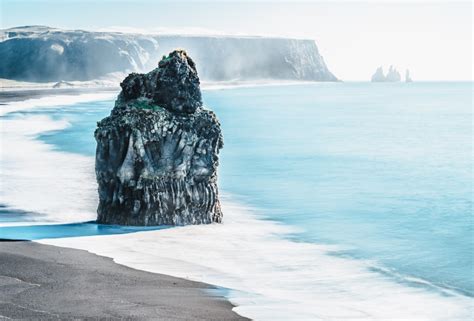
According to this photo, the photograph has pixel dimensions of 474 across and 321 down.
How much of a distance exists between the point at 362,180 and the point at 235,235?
12.7 metres

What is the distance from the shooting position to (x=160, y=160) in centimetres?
1294

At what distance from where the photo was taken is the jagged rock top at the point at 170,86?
13641 mm

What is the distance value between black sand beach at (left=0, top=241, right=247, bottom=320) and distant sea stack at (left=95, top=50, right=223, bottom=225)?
2573 mm

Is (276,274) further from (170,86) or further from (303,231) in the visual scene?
(170,86)

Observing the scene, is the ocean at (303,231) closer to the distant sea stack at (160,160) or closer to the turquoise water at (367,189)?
the turquoise water at (367,189)

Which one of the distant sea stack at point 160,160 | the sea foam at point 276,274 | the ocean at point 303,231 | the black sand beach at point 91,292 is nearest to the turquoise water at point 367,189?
the ocean at point 303,231

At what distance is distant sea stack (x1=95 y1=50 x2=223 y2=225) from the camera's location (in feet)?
41.7

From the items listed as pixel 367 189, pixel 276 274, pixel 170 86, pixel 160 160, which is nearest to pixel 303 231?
pixel 160 160

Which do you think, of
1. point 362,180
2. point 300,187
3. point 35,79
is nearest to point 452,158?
point 362,180

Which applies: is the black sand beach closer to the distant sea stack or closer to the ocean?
the ocean

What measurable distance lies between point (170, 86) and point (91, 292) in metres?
6.19

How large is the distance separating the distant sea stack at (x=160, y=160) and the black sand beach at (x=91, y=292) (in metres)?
2.57

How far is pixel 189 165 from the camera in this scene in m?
13.1

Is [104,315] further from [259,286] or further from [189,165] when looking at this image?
[189,165]
